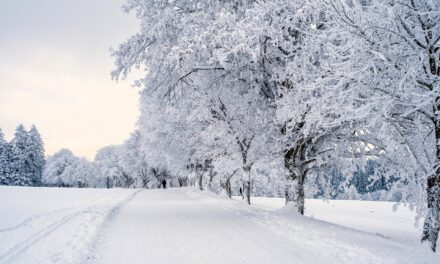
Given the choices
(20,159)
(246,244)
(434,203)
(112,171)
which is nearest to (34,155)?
(20,159)

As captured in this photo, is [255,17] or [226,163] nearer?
[255,17]

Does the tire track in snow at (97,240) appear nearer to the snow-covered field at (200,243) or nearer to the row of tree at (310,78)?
the snow-covered field at (200,243)

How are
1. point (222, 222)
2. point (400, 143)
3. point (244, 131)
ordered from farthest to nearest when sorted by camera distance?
point (244, 131), point (222, 222), point (400, 143)

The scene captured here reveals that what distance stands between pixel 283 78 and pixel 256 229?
5.10 metres

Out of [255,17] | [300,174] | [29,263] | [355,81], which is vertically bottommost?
[29,263]

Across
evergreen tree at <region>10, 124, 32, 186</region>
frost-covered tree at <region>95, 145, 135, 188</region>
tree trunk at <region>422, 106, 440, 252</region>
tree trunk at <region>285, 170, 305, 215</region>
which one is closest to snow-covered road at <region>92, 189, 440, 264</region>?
tree trunk at <region>422, 106, 440, 252</region>

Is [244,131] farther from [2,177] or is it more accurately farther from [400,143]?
[2,177]

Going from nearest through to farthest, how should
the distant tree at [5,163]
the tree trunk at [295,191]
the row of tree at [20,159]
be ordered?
1. the tree trunk at [295,191]
2. the distant tree at [5,163]
3. the row of tree at [20,159]

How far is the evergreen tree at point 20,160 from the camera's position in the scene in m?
72.1

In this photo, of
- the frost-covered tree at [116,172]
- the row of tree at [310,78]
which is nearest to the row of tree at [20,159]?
the frost-covered tree at [116,172]

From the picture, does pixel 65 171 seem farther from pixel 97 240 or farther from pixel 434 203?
pixel 434 203

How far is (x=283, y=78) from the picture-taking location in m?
13.4

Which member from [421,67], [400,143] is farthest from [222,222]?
[421,67]

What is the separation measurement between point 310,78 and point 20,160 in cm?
7260
